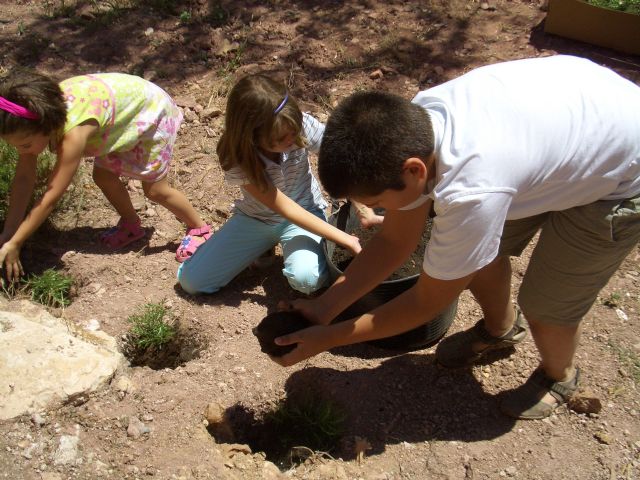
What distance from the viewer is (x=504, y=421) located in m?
2.40

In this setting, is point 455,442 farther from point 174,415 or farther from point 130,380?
point 130,380

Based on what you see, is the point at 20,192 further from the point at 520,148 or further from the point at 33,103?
the point at 520,148

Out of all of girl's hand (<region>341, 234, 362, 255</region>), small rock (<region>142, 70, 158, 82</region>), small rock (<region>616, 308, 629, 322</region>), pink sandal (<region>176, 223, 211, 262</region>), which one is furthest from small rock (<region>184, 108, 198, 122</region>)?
small rock (<region>616, 308, 629, 322</region>)

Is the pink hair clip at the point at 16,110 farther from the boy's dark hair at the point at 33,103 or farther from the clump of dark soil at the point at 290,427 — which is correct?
the clump of dark soil at the point at 290,427

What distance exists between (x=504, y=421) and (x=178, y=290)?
155cm

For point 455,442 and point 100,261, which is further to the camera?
point 100,261

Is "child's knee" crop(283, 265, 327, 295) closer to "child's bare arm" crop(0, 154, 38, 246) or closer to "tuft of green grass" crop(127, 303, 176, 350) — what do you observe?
"tuft of green grass" crop(127, 303, 176, 350)

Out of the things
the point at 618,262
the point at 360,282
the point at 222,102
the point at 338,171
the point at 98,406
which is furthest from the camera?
the point at 222,102

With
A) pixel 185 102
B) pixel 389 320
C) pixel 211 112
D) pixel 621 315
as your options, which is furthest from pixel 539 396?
pixel 185 102

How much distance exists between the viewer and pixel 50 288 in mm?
2865

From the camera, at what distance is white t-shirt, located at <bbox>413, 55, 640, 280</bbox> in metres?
1.55

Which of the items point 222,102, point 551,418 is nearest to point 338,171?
point 551,418

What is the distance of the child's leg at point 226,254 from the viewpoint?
2896mm

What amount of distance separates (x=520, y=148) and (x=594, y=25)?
9.88ft
